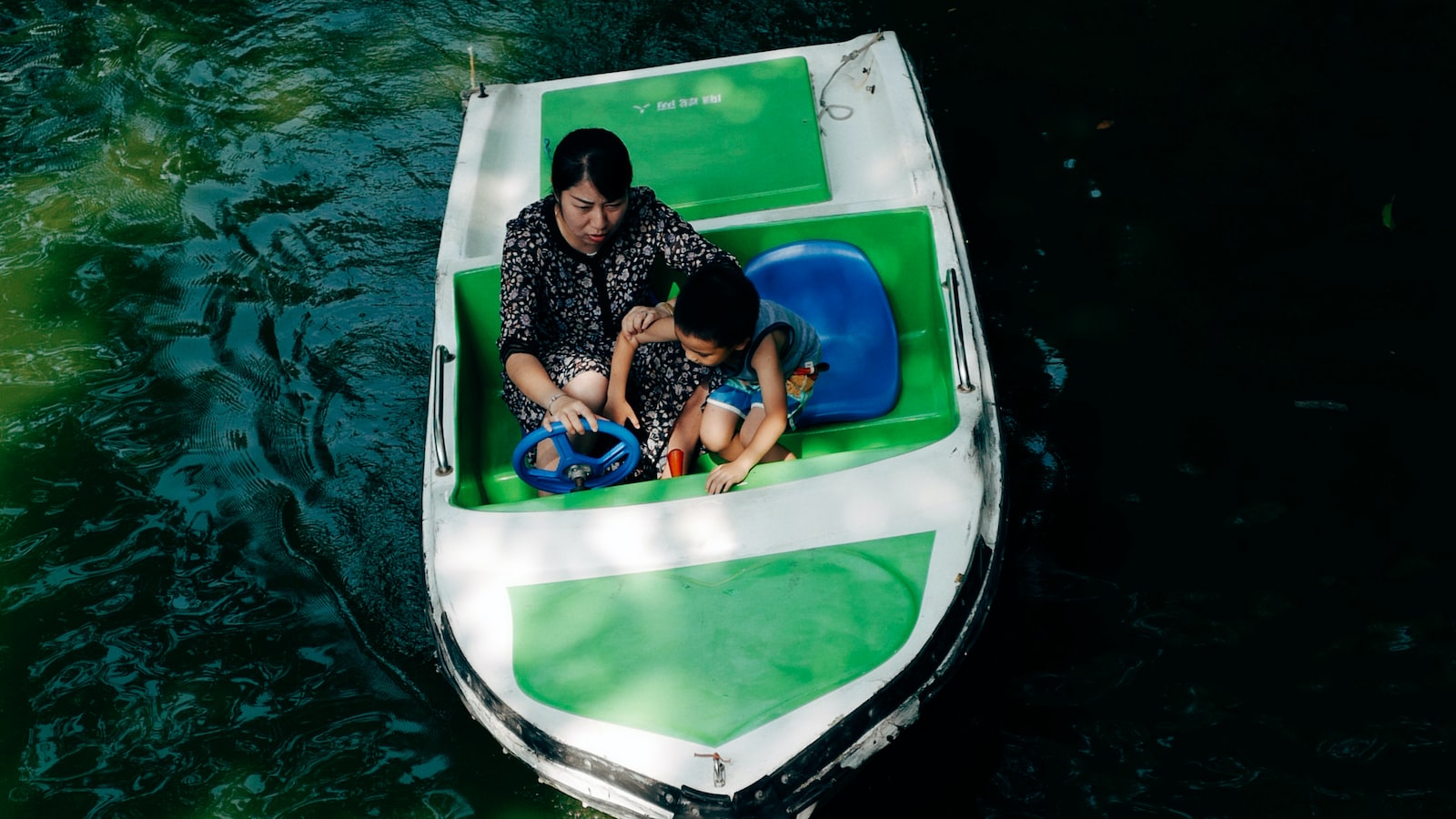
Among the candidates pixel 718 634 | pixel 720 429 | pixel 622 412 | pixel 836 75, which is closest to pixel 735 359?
pixel 720 429

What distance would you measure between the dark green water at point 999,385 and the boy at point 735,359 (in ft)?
3.02

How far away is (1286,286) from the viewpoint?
451 cm

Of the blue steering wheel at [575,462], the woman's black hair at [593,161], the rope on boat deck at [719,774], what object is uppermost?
the woman's black hair at [593,161]

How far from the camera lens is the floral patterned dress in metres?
3.25

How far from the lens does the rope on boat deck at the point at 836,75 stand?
414cm

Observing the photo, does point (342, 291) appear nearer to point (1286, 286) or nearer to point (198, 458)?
point (198, 458)

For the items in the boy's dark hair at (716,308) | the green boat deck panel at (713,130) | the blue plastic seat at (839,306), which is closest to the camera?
the boy's dark hair at (716,308)

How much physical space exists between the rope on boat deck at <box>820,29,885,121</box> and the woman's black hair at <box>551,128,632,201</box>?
1.37 meters

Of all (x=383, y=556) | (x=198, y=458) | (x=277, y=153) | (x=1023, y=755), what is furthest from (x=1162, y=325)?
(x=277, y=153)

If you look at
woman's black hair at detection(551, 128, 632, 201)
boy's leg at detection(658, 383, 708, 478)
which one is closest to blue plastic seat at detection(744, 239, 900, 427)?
boy's leg at detection(658, 383, 708, 478)

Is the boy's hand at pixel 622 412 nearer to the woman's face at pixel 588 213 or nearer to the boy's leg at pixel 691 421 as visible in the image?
the boy's leg at pixel 691 421

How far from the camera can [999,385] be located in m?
4.23

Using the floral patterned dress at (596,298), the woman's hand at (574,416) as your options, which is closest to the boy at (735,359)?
the floral patterned dress at (596,298)

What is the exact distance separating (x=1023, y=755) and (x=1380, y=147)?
3.46m
